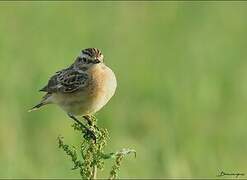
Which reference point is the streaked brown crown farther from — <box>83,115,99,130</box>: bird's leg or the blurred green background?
the blurred green background

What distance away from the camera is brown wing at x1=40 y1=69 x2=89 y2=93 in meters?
9.91

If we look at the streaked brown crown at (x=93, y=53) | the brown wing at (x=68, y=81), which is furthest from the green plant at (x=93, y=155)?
the brown wing at (x=68, y=81)

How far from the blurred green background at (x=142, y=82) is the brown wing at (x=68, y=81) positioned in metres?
1.83

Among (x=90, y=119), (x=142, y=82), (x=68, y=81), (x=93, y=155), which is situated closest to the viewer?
(x=93, y=155)

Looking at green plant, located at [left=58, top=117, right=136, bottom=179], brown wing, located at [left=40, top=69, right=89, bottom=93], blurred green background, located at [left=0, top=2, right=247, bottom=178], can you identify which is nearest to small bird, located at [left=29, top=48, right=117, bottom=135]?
brown wing, located at [left=40, top=69, right=89, bottom=93]

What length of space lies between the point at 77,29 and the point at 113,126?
4.19m

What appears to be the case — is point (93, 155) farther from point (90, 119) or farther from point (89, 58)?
point (89, 58)

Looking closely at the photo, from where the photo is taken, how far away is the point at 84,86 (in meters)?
9.84

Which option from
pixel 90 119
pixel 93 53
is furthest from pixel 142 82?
pixel 90 119

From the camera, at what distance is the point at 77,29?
700 inches

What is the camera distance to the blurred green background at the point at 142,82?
12.9 meters

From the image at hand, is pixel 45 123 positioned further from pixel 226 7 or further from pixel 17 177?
pixel 226 7

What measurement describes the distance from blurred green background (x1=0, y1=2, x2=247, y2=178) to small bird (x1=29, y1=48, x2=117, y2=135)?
190cm

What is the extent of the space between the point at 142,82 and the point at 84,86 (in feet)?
17.4
